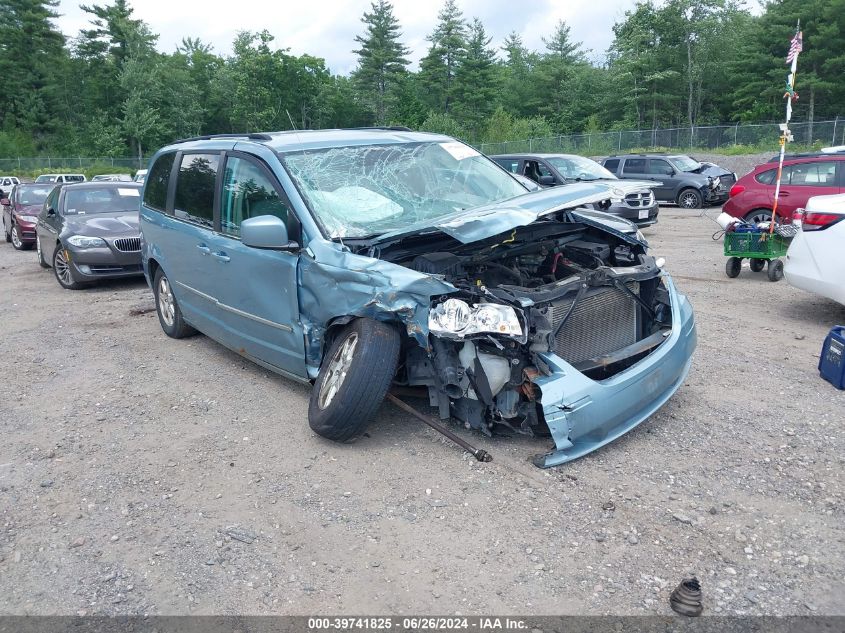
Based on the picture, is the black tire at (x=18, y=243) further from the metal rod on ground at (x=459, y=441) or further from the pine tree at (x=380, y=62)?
the pine tree at (x=380, y=62)

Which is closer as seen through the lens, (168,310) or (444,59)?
(168,310)

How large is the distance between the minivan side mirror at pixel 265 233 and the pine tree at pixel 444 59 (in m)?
55.0

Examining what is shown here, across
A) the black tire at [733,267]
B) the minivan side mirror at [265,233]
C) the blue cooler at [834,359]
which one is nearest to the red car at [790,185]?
the black tire at [733,267]

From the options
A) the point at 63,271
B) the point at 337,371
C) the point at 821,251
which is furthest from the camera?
the point at 63,271

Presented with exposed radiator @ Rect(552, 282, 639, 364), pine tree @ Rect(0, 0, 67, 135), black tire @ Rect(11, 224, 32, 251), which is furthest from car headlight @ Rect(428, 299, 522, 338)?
pine tree @ Rect(0, 0, 67, 135)

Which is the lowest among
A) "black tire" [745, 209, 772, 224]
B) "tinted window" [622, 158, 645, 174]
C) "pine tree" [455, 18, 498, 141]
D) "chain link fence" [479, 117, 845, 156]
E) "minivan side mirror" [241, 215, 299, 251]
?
"black tire" [745, 209, 772, 224]

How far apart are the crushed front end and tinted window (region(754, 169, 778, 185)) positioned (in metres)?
9.76

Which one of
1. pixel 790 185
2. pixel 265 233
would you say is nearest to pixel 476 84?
pixel 790 185

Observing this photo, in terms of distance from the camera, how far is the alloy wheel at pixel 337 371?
4.24 m

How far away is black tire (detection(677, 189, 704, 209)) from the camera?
20.7 metres

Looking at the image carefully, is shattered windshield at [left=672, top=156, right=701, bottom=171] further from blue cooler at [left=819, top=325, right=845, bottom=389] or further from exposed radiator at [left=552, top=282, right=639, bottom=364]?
exposed radiator at [left=552, top=282, right=639, bottom=364]

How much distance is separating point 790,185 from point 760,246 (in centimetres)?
494

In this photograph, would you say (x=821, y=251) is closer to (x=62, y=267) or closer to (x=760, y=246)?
(x=760, y=246)

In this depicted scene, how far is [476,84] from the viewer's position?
56125mm
